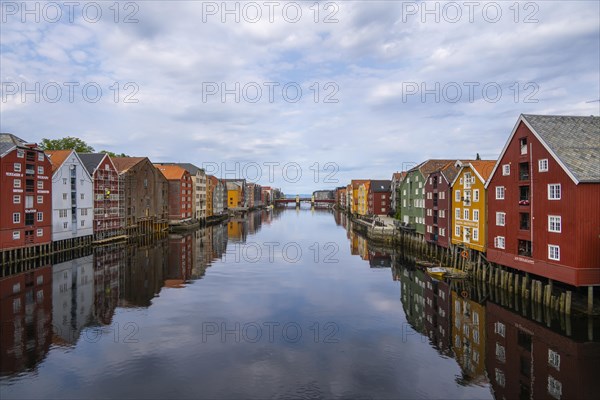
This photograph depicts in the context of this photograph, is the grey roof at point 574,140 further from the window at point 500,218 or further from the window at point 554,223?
the window at point 500,218

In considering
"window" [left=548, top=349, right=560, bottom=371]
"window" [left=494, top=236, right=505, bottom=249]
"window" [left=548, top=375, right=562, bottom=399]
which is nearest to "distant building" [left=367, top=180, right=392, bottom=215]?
"window" [left=494, top=236, right=505, bottom=249]

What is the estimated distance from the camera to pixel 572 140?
29.7 metres

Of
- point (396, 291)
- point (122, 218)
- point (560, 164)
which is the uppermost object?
point (560, 164)

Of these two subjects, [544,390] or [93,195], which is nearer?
[544,390]

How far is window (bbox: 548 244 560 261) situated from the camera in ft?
91.8

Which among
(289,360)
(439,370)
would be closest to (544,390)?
(439,370)

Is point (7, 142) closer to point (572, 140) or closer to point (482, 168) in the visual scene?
point (482, 168)

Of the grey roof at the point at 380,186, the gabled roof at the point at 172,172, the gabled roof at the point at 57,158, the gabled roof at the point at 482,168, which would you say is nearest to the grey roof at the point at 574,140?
the gabled roof at the point at 482,168

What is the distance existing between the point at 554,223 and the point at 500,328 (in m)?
9.22

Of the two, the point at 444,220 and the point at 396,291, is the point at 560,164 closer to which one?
the point at 396,291

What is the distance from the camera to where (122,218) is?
74625 mm

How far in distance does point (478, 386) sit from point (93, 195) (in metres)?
64.0

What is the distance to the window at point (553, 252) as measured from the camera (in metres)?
28.0

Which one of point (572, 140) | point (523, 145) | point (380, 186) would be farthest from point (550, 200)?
point (380, 186)
